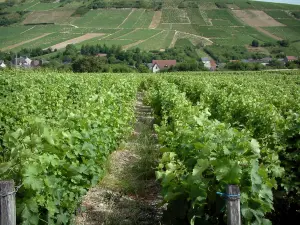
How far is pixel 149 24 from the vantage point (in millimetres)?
116562

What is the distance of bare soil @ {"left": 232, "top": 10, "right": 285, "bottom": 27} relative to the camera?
117944 mm

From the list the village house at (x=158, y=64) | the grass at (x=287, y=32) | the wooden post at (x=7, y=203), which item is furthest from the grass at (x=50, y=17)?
the wooden post at (x=7, y=203)

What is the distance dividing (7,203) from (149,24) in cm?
11596

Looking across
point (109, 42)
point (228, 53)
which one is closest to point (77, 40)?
point (109, 42)

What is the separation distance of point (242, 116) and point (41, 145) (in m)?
5.48

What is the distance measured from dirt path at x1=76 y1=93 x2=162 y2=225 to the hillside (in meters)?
89.6

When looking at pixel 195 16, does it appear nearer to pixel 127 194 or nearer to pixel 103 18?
pixel 103 18

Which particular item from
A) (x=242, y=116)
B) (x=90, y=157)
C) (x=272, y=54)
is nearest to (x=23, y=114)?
(x=90, y=157)

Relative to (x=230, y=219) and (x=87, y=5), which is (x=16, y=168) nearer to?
(x=230, y=219)

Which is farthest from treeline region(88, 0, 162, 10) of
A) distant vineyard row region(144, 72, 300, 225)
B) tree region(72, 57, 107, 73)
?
distant vineyard row region(144, 72, 300, 225)

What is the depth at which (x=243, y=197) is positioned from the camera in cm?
383

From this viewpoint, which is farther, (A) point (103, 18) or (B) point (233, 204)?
(A) point (103, 18)

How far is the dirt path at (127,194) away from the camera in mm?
6117

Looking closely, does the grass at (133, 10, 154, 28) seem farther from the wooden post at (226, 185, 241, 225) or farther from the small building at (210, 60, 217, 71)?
the wooden post at (226, 185, 241, 225)
